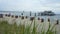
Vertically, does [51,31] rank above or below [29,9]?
below

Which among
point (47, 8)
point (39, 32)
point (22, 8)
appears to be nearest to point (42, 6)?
point (47, 8)

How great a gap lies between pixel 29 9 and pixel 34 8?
10 cm

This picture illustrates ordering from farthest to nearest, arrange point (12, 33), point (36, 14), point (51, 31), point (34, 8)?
point (34, 8) → point (36, 14) → point (12, 33) → point (51, 31)

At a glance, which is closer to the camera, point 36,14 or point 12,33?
point 12,33

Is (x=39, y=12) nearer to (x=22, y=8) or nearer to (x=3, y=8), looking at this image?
(x=22, y=8)

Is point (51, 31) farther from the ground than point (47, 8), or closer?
closer

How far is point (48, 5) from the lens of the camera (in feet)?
10.1

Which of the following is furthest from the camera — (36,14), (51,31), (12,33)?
(36,14)

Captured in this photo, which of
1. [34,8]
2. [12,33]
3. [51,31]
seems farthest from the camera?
[34,8]

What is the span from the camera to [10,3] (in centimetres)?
335

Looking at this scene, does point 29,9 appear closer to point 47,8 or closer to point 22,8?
point 22,8

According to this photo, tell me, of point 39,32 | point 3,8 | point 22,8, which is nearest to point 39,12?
point 22,8

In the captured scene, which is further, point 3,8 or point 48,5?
point 3,8

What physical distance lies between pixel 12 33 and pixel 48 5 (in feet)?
3.04
